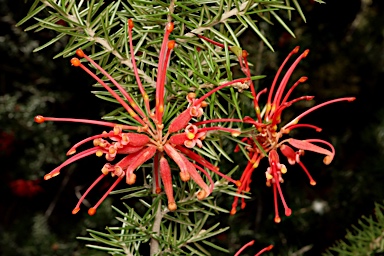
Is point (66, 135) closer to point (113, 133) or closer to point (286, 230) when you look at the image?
point (286, 230)

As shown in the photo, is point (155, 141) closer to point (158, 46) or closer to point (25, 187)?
point (158, 46)

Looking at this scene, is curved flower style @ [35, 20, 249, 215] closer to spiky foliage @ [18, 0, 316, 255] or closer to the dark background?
spiky foliage @ [18, 0, 316, 255]

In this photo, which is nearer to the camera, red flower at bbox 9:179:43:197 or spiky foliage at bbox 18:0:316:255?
spiky foliage at bbox 18:0:316:255

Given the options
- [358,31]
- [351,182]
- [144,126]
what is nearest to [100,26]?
[144,126]

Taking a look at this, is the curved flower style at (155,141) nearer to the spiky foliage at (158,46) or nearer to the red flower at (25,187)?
the spiky foliage at (158,46)

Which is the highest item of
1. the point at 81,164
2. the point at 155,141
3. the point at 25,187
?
the point at 155,141

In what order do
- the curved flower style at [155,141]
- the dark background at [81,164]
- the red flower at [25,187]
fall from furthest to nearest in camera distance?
1. the red flower at [25,187]
2. the dark background at [81,164]
3. the curved flower style at [155,141]

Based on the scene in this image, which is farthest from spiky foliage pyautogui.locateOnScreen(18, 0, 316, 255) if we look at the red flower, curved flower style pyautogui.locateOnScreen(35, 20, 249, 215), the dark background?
the red flower

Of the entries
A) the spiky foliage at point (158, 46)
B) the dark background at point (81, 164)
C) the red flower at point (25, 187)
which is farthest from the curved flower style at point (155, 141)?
the red flower at point (25, 187)

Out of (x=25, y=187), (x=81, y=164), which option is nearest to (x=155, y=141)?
(x=81, y=164)

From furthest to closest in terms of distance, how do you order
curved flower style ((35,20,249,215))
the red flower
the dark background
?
the red flower < the dark background < curved flower style ((35,20,249,215))

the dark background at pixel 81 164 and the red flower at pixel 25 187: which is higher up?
the dark background at pixel 81 164
